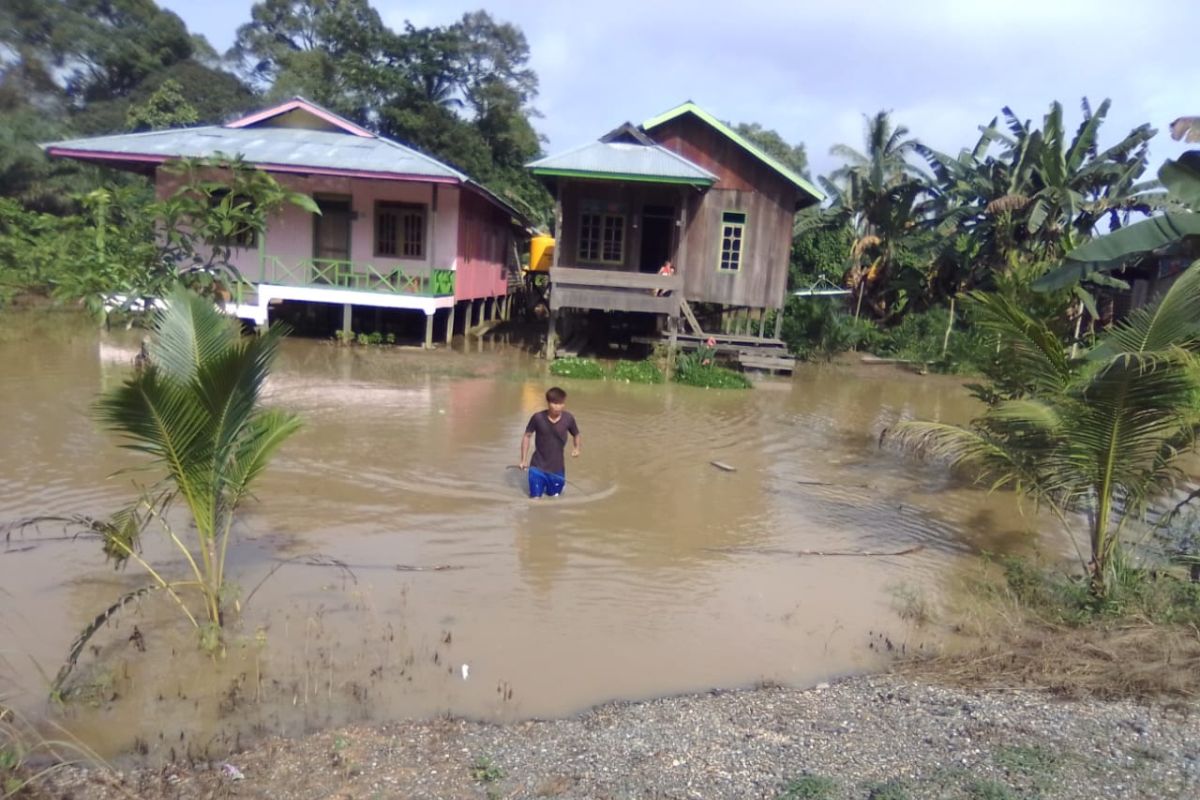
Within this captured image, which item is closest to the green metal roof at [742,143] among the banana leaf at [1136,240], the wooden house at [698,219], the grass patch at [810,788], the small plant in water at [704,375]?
the wooden house at [698,219]

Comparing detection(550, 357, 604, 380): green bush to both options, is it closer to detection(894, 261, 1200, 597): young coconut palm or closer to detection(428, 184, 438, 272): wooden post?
detection(428, 184, 438, 272): wooden post

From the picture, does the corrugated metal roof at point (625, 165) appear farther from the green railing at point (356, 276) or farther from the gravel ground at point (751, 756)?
the gravel ground at point (751, 756)

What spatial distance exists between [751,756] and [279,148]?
18.6 metres

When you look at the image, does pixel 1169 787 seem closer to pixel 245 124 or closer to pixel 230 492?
pixel 230 492

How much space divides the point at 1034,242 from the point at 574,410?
14112 millimetres

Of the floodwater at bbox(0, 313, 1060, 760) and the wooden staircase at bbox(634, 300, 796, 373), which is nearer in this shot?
the floodwater at bbox(0, 313, 1060, 760)

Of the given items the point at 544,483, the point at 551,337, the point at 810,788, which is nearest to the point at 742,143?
the point at 551,337

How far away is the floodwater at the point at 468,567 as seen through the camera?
550 cm

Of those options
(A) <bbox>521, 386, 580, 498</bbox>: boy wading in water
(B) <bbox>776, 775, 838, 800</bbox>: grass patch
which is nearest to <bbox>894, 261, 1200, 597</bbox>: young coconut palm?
(A) <bbox>521, 386, 580, 498</bbox>: boy wading in water

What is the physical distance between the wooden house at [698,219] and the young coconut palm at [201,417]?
1427 cm

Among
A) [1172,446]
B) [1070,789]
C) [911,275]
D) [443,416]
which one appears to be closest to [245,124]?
[443,416]

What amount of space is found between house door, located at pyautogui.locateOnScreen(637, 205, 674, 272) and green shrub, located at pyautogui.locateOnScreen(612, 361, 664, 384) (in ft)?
12.7

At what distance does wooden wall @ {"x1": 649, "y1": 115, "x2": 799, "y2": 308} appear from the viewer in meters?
21.0

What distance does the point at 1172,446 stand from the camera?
6887mm
